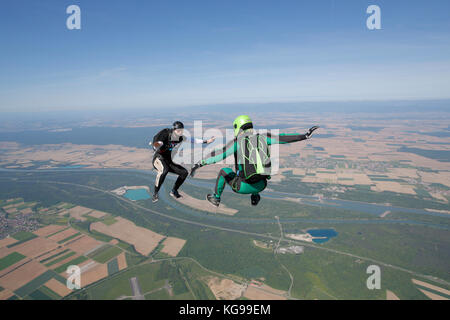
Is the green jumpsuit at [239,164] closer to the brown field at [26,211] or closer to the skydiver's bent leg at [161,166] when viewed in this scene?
the skydiver's bent leg at [161,166]

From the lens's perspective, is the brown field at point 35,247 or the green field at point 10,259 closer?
the green field at point 10,259

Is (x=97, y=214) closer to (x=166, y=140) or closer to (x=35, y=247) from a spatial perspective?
(x=35, y=247)

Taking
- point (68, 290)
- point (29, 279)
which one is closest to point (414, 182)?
point (68, 290)

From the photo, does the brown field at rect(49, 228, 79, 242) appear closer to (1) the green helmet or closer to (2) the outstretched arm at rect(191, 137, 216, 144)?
(2) the outstretched arm at rect(191, 137, 216, 144)

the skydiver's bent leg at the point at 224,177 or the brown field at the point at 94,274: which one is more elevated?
the skydiver's bent leg at the point at 224,177

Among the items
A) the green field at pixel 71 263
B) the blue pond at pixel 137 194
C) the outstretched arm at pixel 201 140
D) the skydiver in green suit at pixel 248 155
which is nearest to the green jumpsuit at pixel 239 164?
the skydiver in green suit at pixel 248 155
